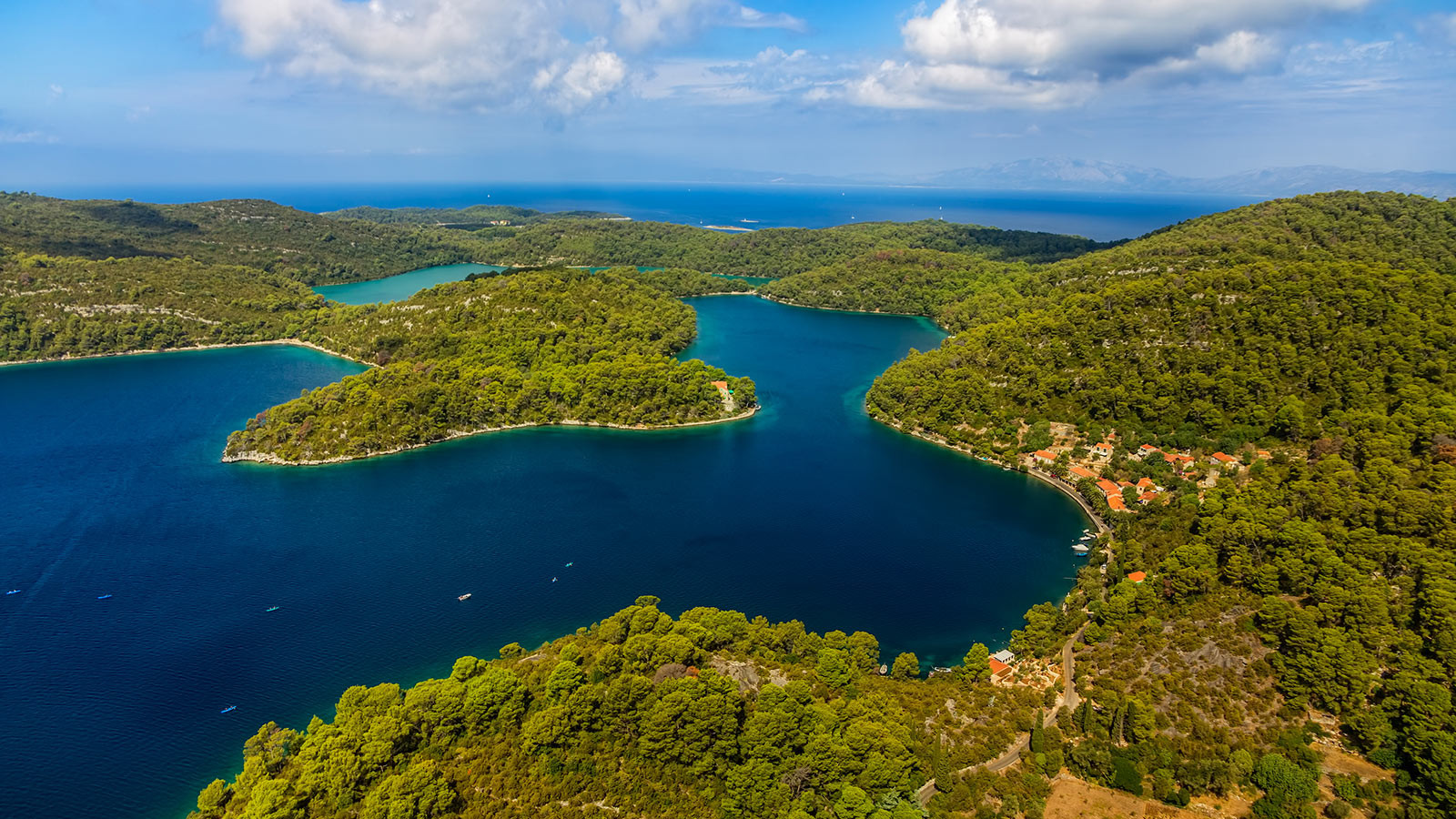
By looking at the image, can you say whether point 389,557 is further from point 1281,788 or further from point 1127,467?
point 1127,467

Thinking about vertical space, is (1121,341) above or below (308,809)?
above

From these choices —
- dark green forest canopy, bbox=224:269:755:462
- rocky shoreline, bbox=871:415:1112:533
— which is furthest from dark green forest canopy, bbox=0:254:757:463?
rocky shoreline, bbox=871:415:1112:533

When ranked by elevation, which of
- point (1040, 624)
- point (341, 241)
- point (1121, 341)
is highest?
point (341, 241)

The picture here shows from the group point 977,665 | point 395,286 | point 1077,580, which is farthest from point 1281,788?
point 395,286

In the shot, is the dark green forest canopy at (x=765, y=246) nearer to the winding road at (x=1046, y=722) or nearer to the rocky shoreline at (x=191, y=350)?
the rocky shoreline at (x=191, y=350)

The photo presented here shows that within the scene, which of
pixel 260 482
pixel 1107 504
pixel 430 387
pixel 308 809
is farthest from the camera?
pixel 430 387

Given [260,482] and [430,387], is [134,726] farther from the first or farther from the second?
[430,387]

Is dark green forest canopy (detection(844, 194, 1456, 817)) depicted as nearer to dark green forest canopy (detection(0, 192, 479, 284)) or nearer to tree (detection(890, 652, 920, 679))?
tree (detection(890, 652, 920, 679))

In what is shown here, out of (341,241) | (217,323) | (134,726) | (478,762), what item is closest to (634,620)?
(478,762)
